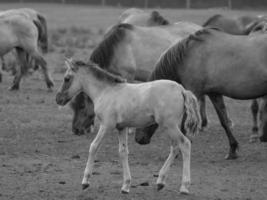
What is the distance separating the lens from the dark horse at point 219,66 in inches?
437

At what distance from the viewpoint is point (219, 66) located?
11.2m

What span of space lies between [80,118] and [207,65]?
2606 millimetres

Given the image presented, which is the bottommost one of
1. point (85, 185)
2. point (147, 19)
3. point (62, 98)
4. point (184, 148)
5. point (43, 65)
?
point (43, 65)

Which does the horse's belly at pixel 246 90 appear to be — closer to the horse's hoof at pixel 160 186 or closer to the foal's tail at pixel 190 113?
the foal's tail at pixel 190 113

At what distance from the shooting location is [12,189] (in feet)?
30.4

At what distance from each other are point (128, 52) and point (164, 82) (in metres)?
4.36

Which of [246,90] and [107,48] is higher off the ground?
[246,90]

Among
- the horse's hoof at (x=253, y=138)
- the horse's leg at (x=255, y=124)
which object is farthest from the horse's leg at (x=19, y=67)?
the horse's hoof at (x=253, y=138)

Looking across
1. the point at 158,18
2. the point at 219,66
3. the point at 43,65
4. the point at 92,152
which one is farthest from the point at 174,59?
the point at 43,65

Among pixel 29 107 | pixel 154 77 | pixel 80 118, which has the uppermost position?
pixel 154 77

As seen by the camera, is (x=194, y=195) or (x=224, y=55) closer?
(x=194, y=195)

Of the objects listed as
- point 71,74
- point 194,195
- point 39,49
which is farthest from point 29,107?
point 194,195

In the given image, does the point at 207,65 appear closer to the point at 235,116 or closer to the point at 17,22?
the point at 235,116

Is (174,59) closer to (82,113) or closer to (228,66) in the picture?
(228,66)
